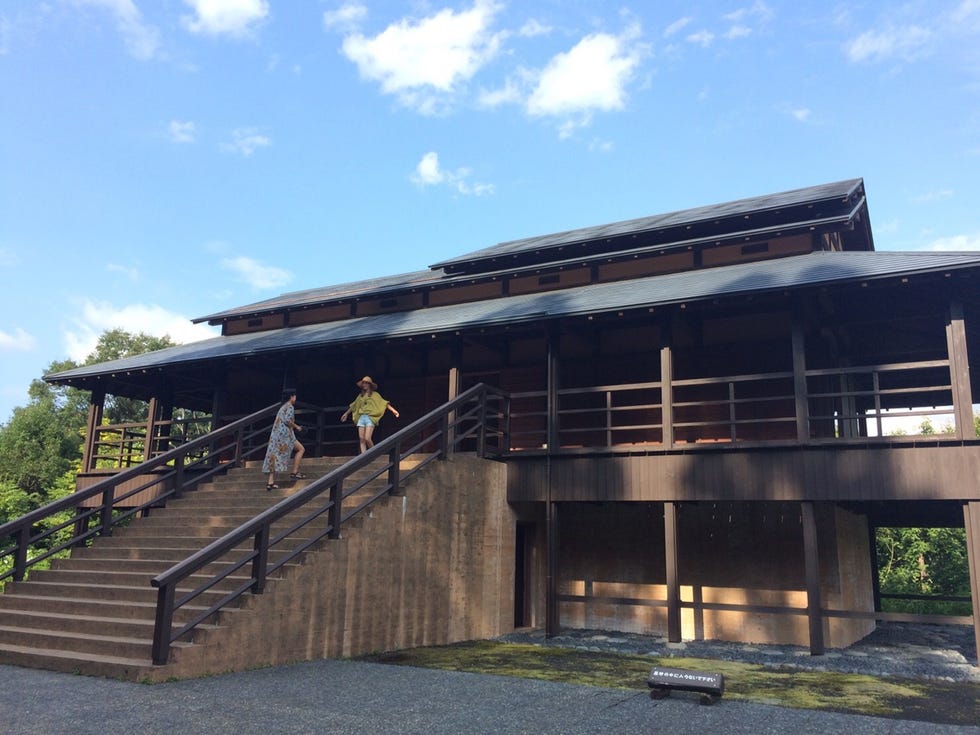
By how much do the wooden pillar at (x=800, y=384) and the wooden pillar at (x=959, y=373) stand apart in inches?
71.6

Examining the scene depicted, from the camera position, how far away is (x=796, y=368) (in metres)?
11.1

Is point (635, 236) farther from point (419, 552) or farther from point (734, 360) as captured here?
point (419, 552)

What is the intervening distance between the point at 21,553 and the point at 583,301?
30.1 ft

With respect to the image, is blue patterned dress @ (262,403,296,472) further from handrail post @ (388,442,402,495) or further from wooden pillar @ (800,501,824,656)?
wooden pillar @ (800,501,824,656)

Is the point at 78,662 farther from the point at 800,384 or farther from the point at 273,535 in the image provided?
the point at 800,384

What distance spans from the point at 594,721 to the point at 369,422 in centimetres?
761

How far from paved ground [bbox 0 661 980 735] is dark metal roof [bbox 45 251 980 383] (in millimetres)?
6261

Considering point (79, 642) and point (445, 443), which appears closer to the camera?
point (79, 642)

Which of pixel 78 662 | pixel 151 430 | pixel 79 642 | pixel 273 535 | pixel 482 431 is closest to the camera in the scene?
pixel 78 662

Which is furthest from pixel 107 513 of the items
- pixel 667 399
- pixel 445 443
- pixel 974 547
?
pixel 974 547

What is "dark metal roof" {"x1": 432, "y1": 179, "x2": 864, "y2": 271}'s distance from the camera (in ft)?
47.5

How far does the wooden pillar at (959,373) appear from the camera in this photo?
9859mm

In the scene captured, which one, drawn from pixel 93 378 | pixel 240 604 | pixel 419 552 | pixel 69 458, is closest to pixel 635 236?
pixel 419 552

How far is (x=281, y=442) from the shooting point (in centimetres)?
1165
